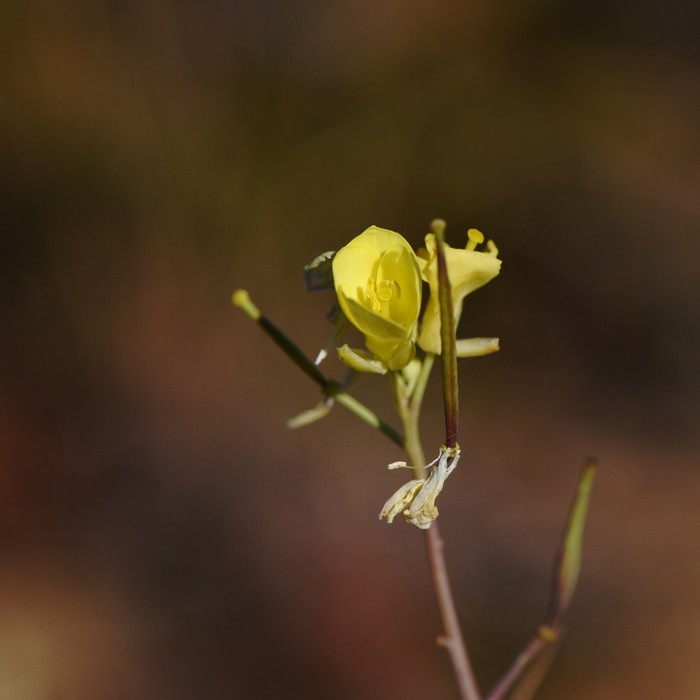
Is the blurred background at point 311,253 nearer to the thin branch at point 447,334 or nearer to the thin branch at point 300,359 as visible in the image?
the thin branch at point 300,359

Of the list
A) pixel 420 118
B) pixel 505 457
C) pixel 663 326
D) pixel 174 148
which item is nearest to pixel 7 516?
pixel 174 148

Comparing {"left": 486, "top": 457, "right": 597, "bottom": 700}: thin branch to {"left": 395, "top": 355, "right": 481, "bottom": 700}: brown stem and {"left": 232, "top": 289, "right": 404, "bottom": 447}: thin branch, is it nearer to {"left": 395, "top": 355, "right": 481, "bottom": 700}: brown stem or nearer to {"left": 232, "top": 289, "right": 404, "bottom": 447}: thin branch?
{"left": 395, "top": 355, "right": 481, "bottom": 700}: brown stem

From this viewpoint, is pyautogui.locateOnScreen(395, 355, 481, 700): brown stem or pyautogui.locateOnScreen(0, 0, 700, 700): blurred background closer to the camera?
pyautogui.locateOnScreen(395, 355, 481, 700): brown stem

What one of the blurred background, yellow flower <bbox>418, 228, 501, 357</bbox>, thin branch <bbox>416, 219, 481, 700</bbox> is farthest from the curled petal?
the blurred background

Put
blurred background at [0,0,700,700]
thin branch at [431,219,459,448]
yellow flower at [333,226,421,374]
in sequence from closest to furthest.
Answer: thin branch at [431,219,459,448], yellow flower at [333,226,421,374], blurred background at [0,0,700,700]

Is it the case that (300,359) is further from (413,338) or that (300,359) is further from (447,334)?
(447,334)

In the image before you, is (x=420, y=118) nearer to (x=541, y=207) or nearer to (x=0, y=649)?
(x=541, y=207)

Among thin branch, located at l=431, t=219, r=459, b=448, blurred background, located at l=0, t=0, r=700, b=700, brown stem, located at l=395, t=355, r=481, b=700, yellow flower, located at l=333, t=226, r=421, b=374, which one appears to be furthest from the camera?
blurred background, located at l=0, t=0, r=700, b=700
